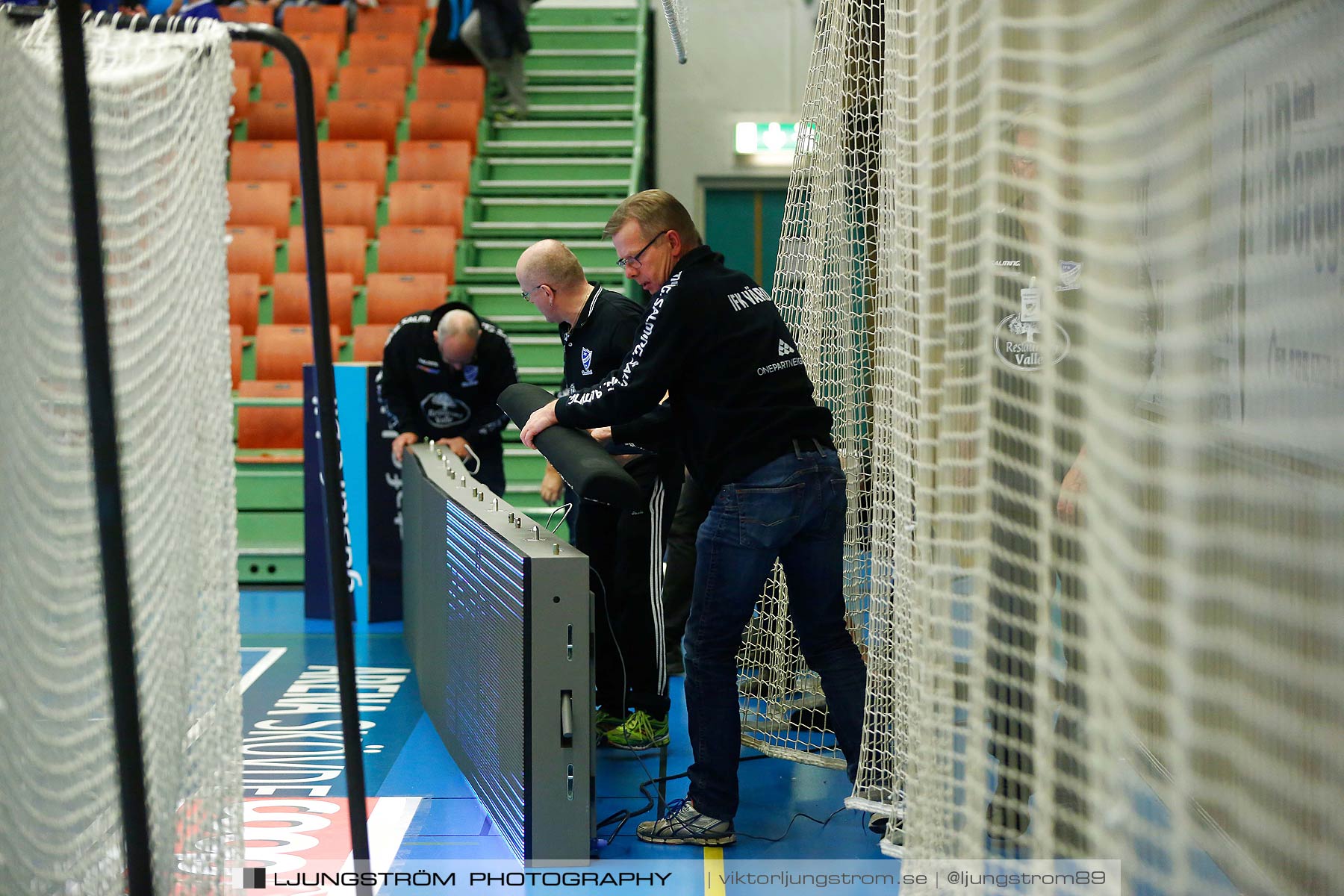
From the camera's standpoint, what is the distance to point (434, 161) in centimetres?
984

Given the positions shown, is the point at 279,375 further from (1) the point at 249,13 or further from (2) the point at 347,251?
(1) the point at 249,13

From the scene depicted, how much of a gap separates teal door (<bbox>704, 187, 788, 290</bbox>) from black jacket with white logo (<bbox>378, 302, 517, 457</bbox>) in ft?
19.4

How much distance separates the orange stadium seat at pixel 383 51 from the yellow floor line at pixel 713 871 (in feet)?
31.1

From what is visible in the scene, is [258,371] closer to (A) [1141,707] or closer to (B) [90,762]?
(B) [90,762]

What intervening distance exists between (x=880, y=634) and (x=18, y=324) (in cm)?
217

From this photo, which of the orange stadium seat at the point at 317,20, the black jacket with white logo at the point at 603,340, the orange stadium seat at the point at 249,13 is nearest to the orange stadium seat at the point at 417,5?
the orange stadium seat at the point at 317,20

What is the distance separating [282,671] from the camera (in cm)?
501

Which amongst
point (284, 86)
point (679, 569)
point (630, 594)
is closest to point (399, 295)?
point (284, 86)

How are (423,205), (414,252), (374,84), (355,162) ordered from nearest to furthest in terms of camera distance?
(414,252)
(423,205)
(355,162)
(374,84)

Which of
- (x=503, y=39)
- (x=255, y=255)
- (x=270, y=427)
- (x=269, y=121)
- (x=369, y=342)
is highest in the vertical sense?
(x=503, y=39)

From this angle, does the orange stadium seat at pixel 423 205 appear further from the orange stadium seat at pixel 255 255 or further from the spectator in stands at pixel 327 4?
the spectator in stands at pixel 327 4

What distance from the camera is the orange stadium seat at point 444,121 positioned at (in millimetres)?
10188

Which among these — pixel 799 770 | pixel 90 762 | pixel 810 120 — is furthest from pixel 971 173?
pixel 799 770

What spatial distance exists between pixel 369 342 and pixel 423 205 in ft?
6.33
